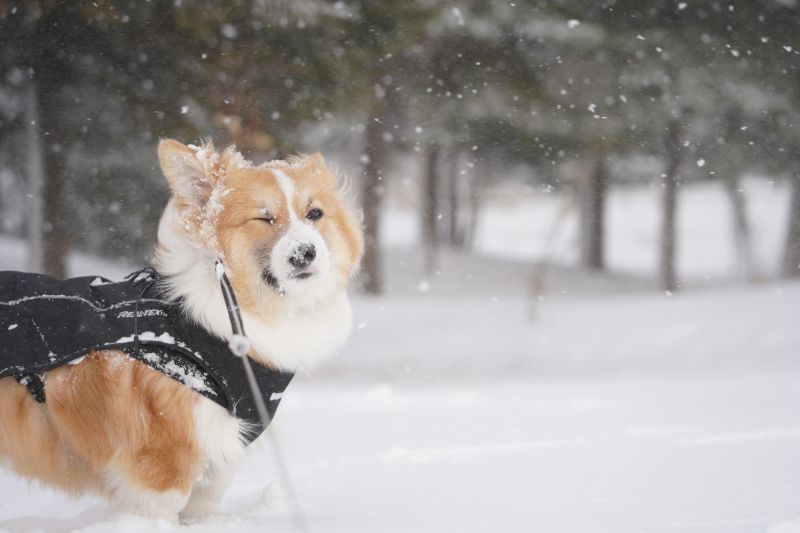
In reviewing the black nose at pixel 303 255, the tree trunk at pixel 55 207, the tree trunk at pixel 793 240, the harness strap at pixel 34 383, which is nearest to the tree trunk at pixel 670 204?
the tree trunk at pixel 793 240

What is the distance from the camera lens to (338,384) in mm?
7312

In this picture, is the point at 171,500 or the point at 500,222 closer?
the point at 171,500

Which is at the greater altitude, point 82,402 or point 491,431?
point 82,402

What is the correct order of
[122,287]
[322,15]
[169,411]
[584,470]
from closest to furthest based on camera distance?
1. [169,411]
2. [122,287]
3. [584,470]
4. [322,15]

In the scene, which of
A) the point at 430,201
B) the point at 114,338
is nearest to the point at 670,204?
the point at 430,201

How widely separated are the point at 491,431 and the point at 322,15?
5.41 metres

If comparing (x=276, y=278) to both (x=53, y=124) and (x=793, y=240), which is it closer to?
(x=53, y=124)

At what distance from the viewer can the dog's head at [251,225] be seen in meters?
2.72

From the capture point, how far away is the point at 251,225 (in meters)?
2.79

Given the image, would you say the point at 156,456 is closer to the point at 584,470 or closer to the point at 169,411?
the point at 169,411

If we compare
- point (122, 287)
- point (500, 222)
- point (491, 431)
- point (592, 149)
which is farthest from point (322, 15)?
point (500, 222)

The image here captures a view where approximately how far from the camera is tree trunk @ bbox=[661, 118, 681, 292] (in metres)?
10.6

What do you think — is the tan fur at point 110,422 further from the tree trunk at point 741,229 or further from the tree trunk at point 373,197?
the tree trunk at point 741,229

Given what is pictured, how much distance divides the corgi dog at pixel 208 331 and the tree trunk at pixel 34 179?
21.2 feet
